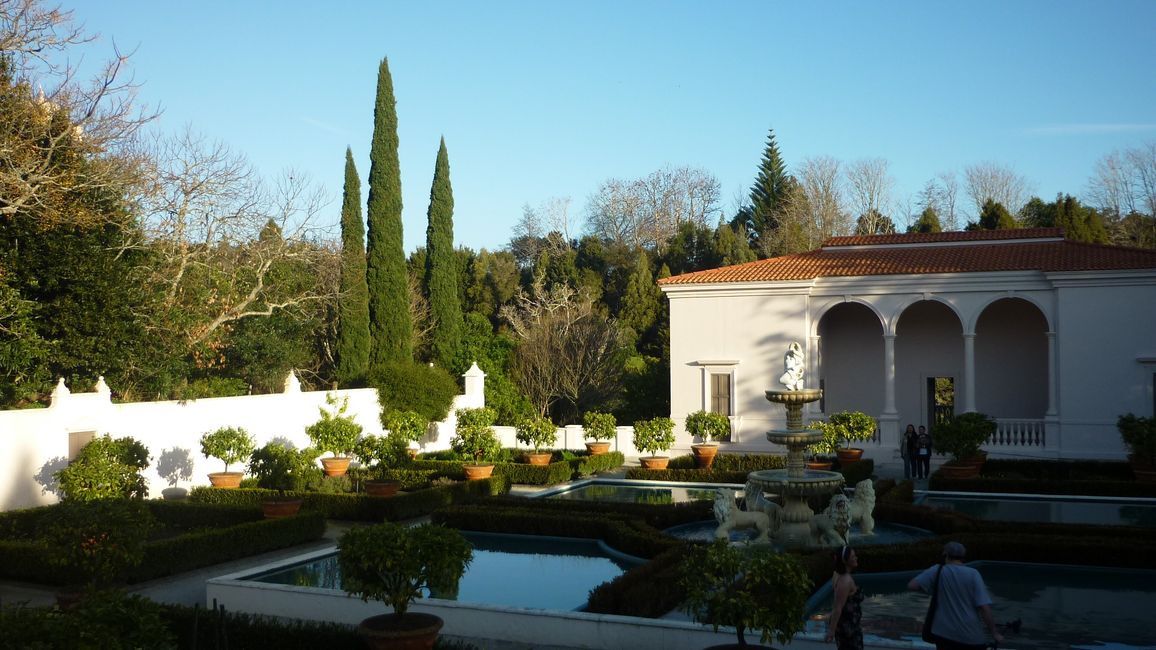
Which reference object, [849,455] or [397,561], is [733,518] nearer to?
[397,561]

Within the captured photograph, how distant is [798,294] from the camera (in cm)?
2795

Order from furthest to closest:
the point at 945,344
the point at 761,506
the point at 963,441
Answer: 1. the point at 945,344
2. the point at 963,441
3. the point at 761,506

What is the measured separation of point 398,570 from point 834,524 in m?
8.34

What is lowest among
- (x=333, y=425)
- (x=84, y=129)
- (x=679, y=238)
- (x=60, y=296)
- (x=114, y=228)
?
(x=333, y=425)

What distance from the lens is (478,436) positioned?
23.2 meters

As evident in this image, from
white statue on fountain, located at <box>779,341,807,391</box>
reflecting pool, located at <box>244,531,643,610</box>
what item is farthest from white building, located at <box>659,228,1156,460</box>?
reflecting pool, located at <box>244,531,643,610</box>

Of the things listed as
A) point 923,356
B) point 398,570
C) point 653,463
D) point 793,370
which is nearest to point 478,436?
point 653,463

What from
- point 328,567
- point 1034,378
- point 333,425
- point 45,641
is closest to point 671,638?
point 45,641

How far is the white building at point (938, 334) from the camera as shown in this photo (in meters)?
24.8

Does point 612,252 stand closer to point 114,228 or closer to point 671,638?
point 114,228

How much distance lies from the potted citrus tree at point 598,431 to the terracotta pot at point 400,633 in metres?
17.4

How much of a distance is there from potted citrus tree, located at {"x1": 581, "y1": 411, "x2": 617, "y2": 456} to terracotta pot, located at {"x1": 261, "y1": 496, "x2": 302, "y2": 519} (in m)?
10.5

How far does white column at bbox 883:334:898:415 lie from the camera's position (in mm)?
26750

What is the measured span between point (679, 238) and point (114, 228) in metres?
35.7
